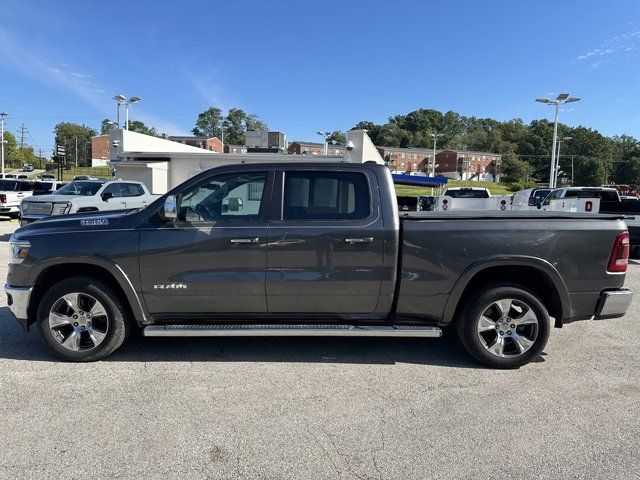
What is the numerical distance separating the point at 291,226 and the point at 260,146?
29.6m

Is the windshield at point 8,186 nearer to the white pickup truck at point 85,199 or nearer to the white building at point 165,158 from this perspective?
the white pickup truck at point 85,199

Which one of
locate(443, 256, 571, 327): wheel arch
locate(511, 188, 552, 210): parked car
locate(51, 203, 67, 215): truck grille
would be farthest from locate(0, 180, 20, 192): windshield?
locate(511, 188, 552, 210): parked car

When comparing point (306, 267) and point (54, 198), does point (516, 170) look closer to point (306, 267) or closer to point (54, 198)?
point (54, 198)

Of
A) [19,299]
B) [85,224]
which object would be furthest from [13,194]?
[85,224]

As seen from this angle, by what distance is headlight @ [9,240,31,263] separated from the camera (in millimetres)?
4215

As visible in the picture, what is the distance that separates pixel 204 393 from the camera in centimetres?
369

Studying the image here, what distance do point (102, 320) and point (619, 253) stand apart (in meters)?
4.96

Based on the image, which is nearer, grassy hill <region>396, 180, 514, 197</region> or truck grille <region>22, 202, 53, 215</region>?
truck grille <region>22, 202, 53, 215</region>

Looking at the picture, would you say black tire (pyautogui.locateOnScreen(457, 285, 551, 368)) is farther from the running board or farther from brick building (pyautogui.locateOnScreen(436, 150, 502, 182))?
brick building (pyautogui.locateOnScreen(436, 150, 502, 182))

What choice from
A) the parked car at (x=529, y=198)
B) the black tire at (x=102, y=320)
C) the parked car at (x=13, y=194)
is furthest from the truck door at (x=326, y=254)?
the parked car at (x=529, y=198)

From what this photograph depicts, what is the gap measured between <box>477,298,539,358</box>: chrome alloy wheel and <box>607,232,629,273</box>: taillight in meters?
0.87

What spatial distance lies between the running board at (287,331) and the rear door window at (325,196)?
3.41ft

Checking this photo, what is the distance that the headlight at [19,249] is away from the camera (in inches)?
166

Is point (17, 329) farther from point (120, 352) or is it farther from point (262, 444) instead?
point (262, 444)
